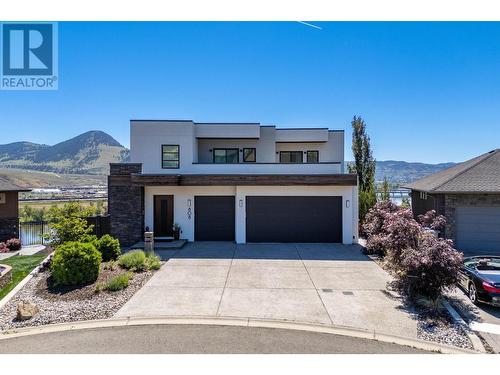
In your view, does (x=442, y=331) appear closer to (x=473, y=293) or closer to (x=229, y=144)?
(x=473, y=293)

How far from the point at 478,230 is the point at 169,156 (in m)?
17.1

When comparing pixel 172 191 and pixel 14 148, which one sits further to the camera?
pixel 14 148

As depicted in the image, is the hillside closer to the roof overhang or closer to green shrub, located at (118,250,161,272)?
the roof overhang

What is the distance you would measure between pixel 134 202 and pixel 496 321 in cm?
1542

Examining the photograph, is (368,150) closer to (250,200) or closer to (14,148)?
(250,200)

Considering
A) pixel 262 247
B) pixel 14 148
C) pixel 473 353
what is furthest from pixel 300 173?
pixel 14 148

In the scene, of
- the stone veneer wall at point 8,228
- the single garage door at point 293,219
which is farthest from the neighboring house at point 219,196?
the stone veneer wall at point 8,228

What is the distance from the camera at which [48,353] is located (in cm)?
606

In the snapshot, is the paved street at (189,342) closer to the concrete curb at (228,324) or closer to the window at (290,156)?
the concrete curb at (228,324)

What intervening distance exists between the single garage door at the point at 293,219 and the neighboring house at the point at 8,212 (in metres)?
13.1

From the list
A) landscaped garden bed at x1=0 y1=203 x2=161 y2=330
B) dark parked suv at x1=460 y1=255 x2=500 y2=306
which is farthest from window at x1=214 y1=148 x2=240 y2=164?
dark parked suv at x1=460 y1=255 x2=500 y2=306

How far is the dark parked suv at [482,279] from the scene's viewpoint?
8250mm

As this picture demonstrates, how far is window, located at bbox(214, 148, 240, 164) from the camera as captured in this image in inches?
835

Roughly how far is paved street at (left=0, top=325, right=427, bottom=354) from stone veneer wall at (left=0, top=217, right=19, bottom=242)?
12763 mm
